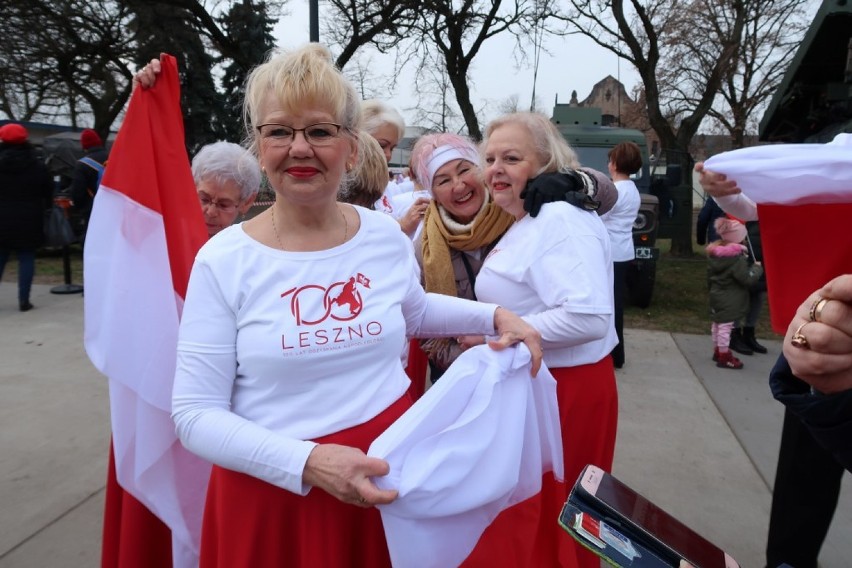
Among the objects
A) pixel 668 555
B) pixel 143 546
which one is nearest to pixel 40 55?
pixel 143 546

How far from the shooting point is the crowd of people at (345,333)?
1.30 m

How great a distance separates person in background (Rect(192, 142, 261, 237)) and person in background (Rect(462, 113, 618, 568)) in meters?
0.93

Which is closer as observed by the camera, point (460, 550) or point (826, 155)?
point (826, 155)

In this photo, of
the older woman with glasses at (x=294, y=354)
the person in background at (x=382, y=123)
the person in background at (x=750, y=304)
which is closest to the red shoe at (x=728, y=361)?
the person in background at (x=750, y=304)

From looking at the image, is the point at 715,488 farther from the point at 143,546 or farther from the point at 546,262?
the point at 143,546

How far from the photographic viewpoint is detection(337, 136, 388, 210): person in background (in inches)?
109

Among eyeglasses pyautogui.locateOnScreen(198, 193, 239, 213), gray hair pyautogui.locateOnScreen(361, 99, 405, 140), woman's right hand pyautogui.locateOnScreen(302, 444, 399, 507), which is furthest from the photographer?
gray hair pyautogui.locateOnScreen(361, 99, 405, 140)

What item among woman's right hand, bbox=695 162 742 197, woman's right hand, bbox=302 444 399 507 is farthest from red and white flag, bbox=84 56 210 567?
woman's right hand, bbox=695 162 742 197

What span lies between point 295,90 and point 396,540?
3.38 ft

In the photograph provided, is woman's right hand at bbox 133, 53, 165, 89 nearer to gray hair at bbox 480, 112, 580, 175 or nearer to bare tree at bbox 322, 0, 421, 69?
gray hair at bbox 480, 112, 580, 175

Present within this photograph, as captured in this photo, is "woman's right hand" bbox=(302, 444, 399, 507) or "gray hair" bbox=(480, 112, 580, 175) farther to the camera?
"gray hair" bbox=(480, 112, 580, 175)

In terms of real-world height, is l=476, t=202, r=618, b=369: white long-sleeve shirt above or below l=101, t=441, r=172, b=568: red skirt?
above

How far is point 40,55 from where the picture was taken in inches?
607

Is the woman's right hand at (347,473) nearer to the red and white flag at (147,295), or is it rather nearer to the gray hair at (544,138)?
the red and white flag at (147,295)
